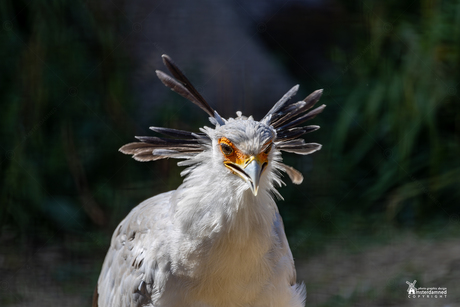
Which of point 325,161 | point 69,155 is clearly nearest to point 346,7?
point 325,161

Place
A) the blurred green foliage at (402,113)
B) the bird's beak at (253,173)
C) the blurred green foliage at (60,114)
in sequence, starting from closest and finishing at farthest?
the bird's beak at (253,173), the blurred green foliage at (60,114), the blurred green foliage at (402,113)

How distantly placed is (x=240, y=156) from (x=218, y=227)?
0.67ft

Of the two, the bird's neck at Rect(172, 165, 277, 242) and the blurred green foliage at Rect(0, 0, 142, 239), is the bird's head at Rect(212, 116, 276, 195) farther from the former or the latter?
the blurred green foliage at Rect(0, 0, 142, 239)

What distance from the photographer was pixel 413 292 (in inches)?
99.5

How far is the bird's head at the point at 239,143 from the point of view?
4.04 ft

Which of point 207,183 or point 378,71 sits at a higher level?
point 378,71

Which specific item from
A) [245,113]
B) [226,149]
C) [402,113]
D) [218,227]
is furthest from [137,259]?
[402,113]

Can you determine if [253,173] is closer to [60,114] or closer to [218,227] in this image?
[218,227]

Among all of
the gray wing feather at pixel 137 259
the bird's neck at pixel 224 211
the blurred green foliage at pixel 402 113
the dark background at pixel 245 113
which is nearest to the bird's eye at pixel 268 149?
the bird's neck at pixel 224 211

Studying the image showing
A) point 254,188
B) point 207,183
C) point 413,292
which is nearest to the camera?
point 254,188

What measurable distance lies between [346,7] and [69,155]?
5.92 feet

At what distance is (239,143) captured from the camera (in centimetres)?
123

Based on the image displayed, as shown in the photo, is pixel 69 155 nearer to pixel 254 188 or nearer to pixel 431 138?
pixel 254 188

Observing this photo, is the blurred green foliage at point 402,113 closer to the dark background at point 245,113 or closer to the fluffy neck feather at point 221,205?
the dark background at point 245,113
